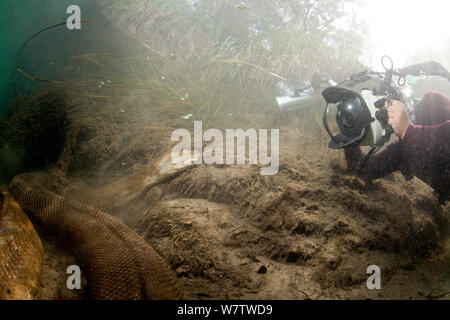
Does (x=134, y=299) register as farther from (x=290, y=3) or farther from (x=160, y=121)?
(x=290, y=3)

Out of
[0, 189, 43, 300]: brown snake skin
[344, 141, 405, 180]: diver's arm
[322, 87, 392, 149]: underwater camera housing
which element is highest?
[322, 87, 392, 149]: underwater camera housing

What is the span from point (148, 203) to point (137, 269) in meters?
1.03

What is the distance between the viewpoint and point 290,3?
15.4 feet

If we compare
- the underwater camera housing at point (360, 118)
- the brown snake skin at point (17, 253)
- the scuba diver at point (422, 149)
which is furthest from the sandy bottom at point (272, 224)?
the underwater camera housing at point (360, 118)

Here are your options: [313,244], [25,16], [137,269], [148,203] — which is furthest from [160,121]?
[25,16]

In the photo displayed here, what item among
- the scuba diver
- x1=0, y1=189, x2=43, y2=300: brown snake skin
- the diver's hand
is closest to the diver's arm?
the scuba diver

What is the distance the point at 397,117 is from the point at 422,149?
467mm

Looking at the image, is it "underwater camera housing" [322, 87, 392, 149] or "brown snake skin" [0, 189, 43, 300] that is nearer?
"brown snake skin" [0, 189, 43, 300]

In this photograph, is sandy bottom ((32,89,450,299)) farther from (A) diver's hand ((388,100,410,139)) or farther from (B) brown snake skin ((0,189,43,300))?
(A) diver's hand ((388,100,410,139))

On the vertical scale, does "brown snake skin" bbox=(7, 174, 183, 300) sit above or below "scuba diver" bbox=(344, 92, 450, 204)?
below

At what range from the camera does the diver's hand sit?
193cm

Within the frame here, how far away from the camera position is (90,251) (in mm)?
1733

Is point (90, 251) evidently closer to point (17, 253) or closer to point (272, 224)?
point (17, 253)

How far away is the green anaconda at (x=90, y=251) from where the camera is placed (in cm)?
145
